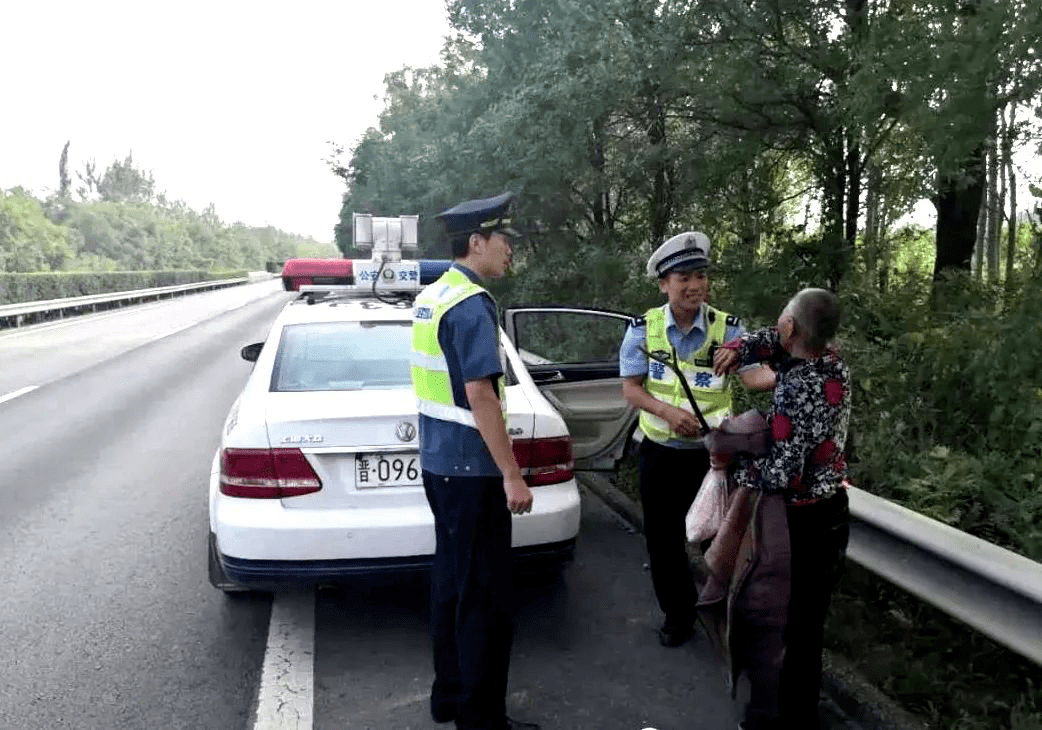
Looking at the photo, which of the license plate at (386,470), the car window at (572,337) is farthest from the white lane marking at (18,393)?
the license plate at (386,470)

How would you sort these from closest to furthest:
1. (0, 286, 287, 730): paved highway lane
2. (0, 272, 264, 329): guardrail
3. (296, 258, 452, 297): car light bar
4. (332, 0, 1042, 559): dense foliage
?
(0, 286, 287, 730): paved highway lane
(332, 0, 1042, 559): dense foliage
(296, 258, 452, 297): car light bar
(0, 272, 264, 329): guardrail

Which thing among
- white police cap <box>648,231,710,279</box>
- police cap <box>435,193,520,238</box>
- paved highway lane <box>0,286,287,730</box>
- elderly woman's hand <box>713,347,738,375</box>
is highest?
police cap <box>435,193,520,238</box>

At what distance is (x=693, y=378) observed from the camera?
3566mm

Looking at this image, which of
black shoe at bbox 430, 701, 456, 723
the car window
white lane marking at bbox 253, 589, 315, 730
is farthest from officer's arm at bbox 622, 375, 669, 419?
the car window

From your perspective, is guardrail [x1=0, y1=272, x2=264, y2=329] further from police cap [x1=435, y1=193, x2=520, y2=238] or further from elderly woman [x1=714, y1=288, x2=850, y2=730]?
elderly woman [x1=714, y1=288, x2=850, y2=730]

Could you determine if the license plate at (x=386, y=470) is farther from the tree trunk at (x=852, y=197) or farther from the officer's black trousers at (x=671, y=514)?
the tree trunk at (x=852, y=197)

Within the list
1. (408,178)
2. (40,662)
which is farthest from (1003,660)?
(408,178)

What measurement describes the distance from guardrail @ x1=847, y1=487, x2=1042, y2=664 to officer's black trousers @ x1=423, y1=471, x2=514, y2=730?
1.31 m

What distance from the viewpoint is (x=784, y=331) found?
9.14 feet

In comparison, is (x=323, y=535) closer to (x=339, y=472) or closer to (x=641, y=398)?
(x=339, y=472)

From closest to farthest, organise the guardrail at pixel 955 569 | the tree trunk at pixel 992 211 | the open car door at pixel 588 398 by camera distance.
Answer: the guardrail at pixel 955 569, the open car door at pixel 588 398, the tree trunk at pixel 992 211

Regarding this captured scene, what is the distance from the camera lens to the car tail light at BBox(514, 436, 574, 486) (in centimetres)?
395

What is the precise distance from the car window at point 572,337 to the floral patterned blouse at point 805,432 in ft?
19.8

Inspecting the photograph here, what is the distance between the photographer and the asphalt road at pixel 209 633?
326 cm
